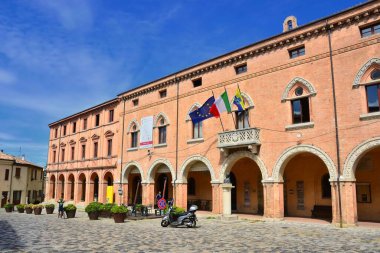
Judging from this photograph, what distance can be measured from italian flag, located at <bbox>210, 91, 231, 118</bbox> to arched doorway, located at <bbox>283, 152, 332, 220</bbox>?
535 cm

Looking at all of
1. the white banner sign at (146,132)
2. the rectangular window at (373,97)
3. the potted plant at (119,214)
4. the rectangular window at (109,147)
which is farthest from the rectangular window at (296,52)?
the rectangular window at (109,147)

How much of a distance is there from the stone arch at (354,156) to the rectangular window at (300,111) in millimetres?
3281

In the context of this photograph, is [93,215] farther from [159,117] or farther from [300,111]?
[300,111]

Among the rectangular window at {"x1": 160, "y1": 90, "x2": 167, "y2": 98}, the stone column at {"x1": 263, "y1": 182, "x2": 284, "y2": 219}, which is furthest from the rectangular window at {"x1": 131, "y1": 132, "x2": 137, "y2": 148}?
the stone column at {"x1": 263, "y1": 182, "x2": 284, "y2": 219}

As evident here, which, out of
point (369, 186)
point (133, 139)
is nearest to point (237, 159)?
point (369, 186)

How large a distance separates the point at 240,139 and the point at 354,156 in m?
6.86

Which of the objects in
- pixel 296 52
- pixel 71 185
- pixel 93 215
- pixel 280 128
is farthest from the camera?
pixel 71 185

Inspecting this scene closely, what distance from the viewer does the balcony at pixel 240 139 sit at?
20.9 meters

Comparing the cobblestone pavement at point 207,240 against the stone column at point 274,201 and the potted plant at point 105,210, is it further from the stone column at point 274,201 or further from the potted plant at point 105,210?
the potted plant at point 105,210

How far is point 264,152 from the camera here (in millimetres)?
20859

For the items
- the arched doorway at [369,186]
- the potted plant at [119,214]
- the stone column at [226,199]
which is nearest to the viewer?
the arched doorway at [369,186]

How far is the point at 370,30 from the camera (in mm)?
17453

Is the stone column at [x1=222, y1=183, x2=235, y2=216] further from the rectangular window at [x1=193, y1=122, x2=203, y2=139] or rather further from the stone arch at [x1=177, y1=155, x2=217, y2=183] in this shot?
the rectangular window at [x1=193, y1=122, x2=203, y2=139]

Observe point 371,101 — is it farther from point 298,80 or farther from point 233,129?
point 233,129
